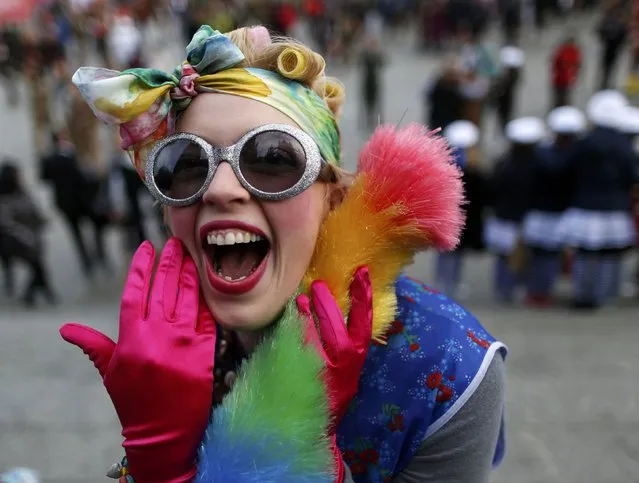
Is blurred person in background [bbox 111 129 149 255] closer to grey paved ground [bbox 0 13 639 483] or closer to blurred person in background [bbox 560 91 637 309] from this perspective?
grey paved ground [bbox 0 13 639 483]

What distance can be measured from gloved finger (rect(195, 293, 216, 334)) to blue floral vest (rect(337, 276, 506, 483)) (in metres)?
0.36

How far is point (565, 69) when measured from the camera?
32.5ft

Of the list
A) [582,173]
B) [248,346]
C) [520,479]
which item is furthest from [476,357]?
[582,173]

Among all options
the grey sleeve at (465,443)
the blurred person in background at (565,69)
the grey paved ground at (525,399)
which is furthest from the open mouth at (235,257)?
the blurred person in background at (565,69)

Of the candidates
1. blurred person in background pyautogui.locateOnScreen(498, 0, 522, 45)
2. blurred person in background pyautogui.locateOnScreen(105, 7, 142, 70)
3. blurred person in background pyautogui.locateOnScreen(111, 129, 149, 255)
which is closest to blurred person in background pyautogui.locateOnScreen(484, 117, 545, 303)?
blurred person in background pyautogui.locateOnScreen(111, 129, 149, 255)

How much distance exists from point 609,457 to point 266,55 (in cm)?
247

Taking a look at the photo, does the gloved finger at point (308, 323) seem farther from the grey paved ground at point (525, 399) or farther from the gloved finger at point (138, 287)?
the grey paved ground at point (525, 399)

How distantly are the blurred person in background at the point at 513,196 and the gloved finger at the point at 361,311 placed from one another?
4401mm

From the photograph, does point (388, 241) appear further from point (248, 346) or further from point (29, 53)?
point (29, 53)

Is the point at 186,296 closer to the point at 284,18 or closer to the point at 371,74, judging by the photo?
the point at 371,74

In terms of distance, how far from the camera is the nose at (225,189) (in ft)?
4.40

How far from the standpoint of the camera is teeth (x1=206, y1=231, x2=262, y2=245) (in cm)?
138

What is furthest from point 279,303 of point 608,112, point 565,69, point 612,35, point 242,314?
point 612,35

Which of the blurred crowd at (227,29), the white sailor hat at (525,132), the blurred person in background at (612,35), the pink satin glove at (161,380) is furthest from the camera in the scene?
the blurred person in background at (612,35)
